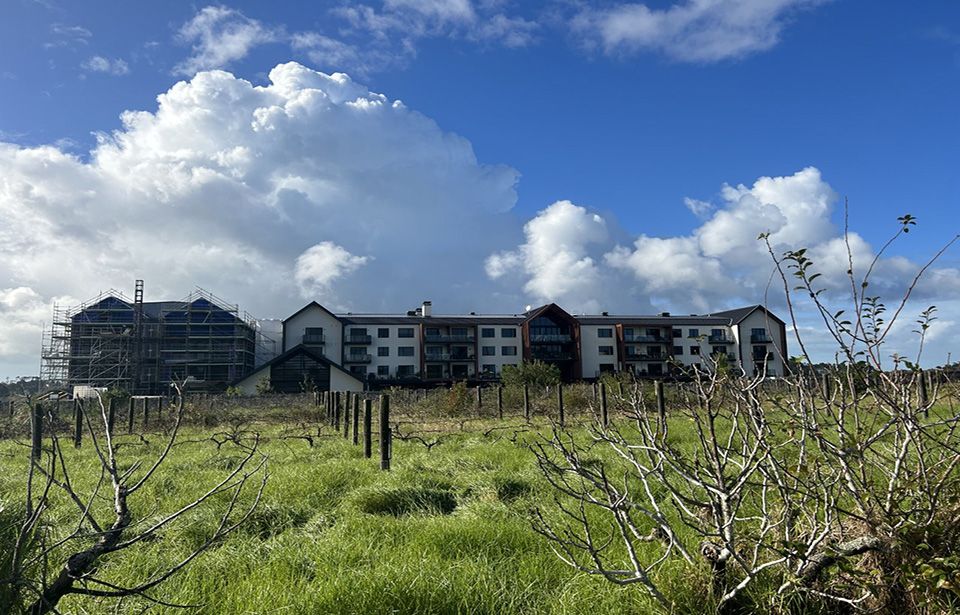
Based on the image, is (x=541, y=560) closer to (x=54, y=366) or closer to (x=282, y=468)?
(x=282, y=468)

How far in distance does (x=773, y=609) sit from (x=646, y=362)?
5737 cm

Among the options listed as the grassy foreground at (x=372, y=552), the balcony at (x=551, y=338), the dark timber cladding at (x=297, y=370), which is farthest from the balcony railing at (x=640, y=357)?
the grassy foreground at (x=372, y=552)

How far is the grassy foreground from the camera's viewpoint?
358cm

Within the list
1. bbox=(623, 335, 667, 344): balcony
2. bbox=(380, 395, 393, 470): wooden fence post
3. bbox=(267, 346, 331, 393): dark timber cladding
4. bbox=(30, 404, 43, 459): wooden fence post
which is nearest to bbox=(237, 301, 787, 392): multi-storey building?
bbox=(623, 335, 667, 344): balcony

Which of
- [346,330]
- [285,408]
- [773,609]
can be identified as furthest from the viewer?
[346,330]

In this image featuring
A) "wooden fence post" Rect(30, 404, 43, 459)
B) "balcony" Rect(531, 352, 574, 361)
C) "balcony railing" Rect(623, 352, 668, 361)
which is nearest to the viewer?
"wooden fence post" Rect(30, 404, 43, 459)

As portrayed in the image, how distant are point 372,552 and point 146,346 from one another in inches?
2254

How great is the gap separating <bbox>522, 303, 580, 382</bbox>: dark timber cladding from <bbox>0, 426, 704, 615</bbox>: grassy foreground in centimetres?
4877

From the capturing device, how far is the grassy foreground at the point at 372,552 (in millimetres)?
3584

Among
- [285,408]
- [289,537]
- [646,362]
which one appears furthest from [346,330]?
[289,537]

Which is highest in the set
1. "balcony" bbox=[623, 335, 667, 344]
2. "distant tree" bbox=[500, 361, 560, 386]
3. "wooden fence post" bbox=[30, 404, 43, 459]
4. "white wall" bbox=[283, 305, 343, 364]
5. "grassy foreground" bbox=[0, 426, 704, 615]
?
"white wall" bbox=[283, 305, 343, 364]

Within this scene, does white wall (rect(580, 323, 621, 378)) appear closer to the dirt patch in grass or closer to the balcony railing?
the balcony railing

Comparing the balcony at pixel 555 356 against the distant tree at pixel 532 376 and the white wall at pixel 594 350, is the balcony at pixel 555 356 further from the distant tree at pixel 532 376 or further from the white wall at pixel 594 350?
the distant tree at pixel 532 376

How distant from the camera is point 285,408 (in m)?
30.7
